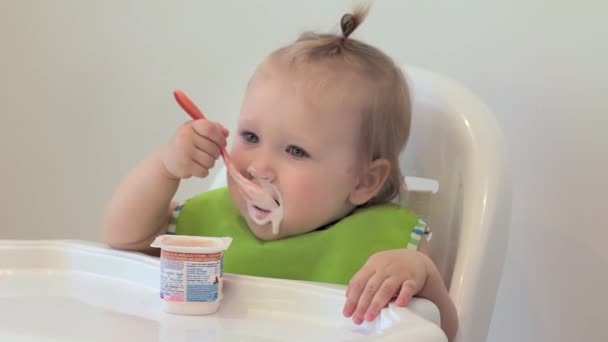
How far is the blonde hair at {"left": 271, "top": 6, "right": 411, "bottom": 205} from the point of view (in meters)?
0.82

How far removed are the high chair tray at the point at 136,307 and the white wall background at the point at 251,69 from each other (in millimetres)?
467

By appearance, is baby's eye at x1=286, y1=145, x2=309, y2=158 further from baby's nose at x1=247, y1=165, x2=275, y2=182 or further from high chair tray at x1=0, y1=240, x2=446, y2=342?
high chair tray at x1=0, y1=240, x2=446, y2=342

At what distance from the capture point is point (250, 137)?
0.81 m

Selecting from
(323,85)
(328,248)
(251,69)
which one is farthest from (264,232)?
(251,69)

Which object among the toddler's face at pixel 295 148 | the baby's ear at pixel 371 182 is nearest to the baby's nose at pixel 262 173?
→ the toddler's face at pixel 295 148

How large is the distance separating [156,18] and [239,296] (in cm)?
79

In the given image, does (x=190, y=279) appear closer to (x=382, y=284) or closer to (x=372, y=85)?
(x=382, y=284)

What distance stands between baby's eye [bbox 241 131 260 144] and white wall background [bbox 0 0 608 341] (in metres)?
0.39

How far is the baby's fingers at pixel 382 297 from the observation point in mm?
576

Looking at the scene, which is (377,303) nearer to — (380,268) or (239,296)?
(380,268)

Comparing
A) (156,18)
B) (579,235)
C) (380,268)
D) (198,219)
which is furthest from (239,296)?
(156,18)

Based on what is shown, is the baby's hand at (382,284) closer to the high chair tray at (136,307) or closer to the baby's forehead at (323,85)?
the high chair tray at (136,307)

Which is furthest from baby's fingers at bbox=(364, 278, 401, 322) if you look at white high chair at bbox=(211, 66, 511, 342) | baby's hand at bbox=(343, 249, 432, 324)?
white high chair at bbox=(211, 66, 511, 342)

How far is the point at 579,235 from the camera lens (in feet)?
3.19
